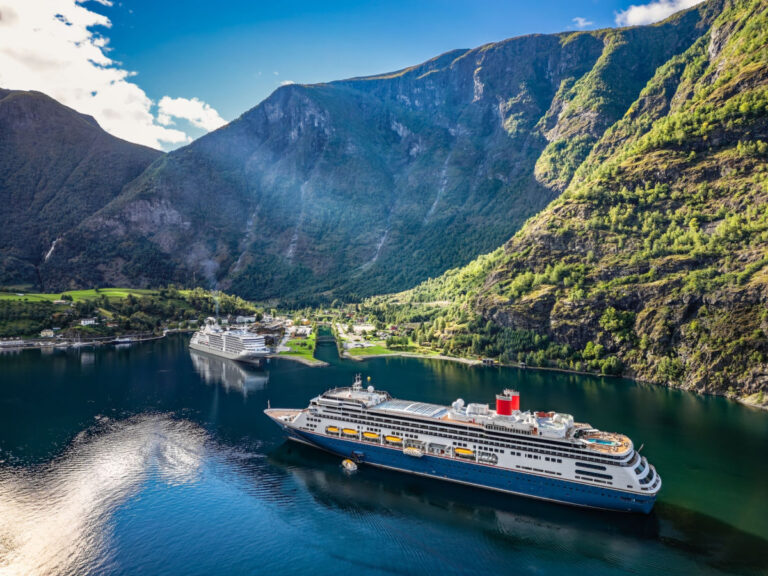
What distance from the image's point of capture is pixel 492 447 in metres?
49.9

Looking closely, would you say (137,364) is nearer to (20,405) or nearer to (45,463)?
(20,405)

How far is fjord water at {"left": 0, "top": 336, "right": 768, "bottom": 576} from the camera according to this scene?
126ft

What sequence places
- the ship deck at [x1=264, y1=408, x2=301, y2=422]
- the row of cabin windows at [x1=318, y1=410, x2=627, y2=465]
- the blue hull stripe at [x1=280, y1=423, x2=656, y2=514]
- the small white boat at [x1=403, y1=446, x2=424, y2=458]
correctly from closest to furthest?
1. the blue hull stripe at [x1=280, y1=423, x2=656, y2=514]
2. the row of cabin windows at [x1=318, y1=410, x2=627, y2=465]
3. the small white boat at [x1=403, y1=446, x2=424, y2=458]
4. the ship deck at [x1=264, y1=408, x2=301, y2=422]

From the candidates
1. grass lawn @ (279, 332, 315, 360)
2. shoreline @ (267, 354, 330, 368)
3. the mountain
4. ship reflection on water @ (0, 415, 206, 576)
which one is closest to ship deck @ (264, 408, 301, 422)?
ship reflection on water @ (0, 415, 206, 576)

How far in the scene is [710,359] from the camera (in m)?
91.6

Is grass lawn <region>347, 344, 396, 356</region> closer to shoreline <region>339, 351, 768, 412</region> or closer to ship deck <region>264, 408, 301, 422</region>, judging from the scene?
shoreline <region>339, 351, 768, 412</region>

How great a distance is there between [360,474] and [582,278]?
308 feet

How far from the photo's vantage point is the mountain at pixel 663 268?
3718 inches

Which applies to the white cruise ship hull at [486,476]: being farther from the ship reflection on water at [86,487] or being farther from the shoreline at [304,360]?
the shoreline at [304,360]

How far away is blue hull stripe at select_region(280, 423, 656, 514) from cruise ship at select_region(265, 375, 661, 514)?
0.10 m

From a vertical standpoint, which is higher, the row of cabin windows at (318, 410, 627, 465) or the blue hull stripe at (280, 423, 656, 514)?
the row of cabin windows at (318, 410, 627, 465)

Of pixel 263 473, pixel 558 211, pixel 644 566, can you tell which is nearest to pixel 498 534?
pixel 644 566

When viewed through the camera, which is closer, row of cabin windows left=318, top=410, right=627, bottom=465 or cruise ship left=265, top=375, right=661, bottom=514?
cruise ship left=265, top=375, right=661, bottom=514

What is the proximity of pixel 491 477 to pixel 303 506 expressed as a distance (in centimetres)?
1984
